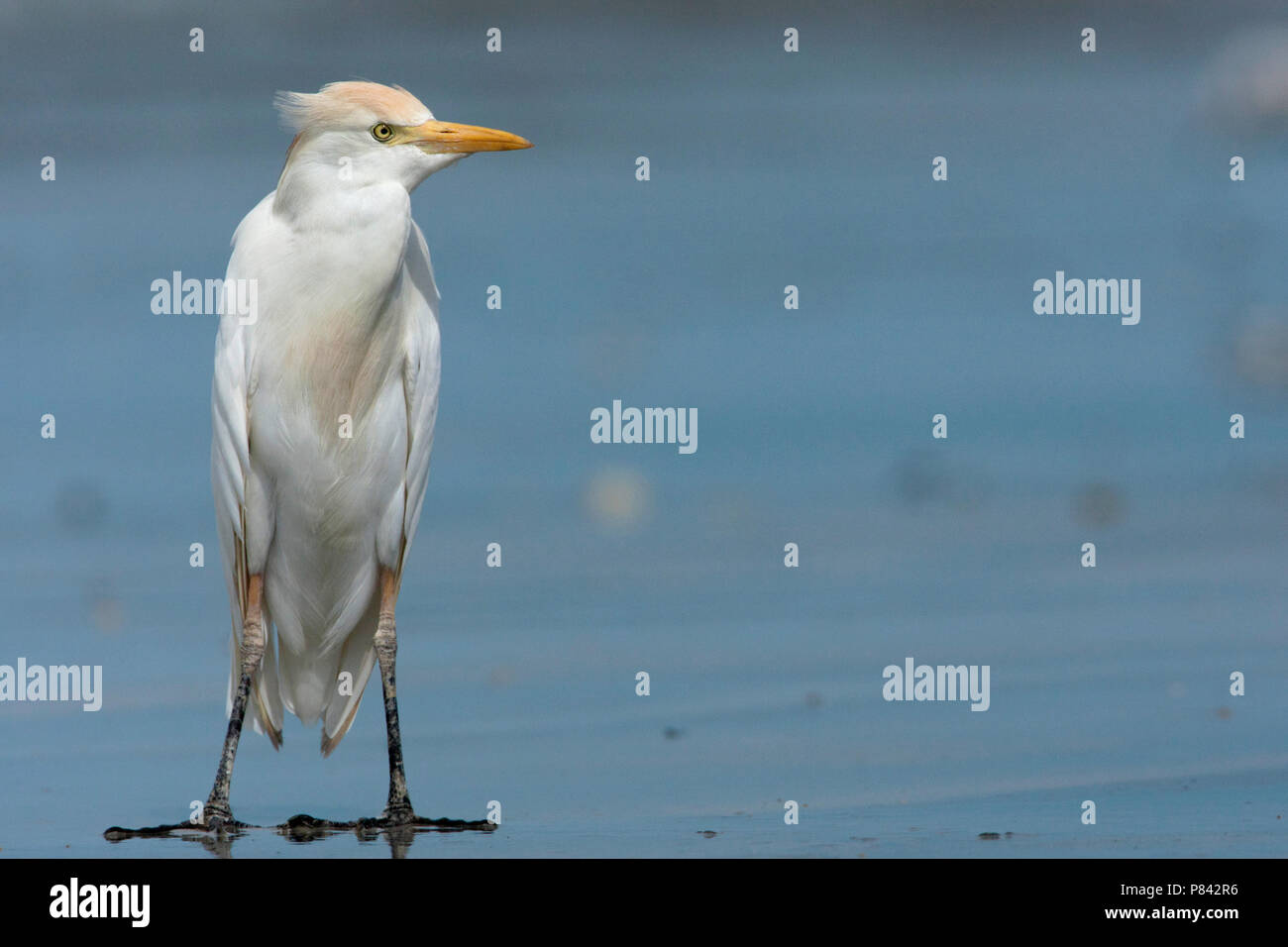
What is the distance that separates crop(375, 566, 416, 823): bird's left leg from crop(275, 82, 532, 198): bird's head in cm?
231

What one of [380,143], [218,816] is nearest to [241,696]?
[218,816]

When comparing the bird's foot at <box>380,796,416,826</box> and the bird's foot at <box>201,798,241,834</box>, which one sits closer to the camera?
the bird's foot at <box>201,798,241,834</box>

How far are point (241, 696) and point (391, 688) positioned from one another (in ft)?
2.81

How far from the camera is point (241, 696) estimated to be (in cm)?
880

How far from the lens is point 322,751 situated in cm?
945

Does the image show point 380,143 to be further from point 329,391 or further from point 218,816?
point 218,816

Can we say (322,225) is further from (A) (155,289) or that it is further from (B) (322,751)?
(B) (322,751)

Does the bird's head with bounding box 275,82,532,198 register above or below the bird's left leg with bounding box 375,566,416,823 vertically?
above

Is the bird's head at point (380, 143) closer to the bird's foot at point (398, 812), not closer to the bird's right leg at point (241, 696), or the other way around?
the bird's right leg at point (241, 696)

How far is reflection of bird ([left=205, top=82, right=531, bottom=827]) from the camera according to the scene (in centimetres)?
831

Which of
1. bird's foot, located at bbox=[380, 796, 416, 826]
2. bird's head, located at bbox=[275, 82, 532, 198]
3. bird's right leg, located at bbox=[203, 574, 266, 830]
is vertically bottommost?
bird's foot, located at bbox=[380, 796, 416, 826]

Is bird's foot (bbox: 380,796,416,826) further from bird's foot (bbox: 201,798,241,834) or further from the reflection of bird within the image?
bird's foot (bbox: 201,798,241,834)

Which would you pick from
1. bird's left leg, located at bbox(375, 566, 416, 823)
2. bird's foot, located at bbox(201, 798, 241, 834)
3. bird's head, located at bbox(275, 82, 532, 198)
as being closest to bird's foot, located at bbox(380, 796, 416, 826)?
bird's left leg, located at bbox(375, 566, 416, 823)

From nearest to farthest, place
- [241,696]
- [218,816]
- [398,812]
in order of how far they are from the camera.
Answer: [218,816]
[398,812]
[241,696]
